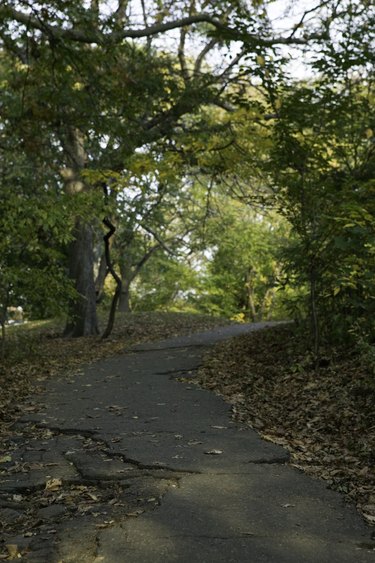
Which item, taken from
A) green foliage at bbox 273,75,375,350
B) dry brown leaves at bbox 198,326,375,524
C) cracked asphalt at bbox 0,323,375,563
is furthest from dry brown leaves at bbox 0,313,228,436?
green foliage at bbox 273,75,375,350

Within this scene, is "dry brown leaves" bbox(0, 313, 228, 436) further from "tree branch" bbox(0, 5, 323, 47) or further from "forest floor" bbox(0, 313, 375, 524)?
"tree branch" bbox(0, 5, 323, 47)

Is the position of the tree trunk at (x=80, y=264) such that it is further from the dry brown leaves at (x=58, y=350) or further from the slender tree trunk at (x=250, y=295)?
the slender tree trunk at (x=250, y=295)

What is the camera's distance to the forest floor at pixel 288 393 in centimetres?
526

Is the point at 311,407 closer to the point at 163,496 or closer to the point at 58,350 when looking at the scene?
the point at 163,496

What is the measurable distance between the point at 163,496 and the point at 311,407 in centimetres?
306

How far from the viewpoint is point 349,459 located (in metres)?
5.27

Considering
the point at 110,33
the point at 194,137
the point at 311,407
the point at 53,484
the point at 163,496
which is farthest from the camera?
the point at 194,137

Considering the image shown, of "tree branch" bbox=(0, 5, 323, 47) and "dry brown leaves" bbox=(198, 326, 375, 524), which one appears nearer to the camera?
"dry brown leaves" bbox=(198, 326, 375, 524)

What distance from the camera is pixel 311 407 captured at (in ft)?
22.9

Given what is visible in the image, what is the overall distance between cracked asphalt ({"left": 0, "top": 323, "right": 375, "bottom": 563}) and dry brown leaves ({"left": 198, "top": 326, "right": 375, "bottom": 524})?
237mm

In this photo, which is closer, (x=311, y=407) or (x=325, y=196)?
(x=311, y=407)

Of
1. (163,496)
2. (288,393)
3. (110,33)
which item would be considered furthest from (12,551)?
(110,33)

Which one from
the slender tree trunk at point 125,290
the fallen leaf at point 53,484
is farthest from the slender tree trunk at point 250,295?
the fallen leaf at point 53,484

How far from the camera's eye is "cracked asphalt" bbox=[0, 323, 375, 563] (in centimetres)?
354
